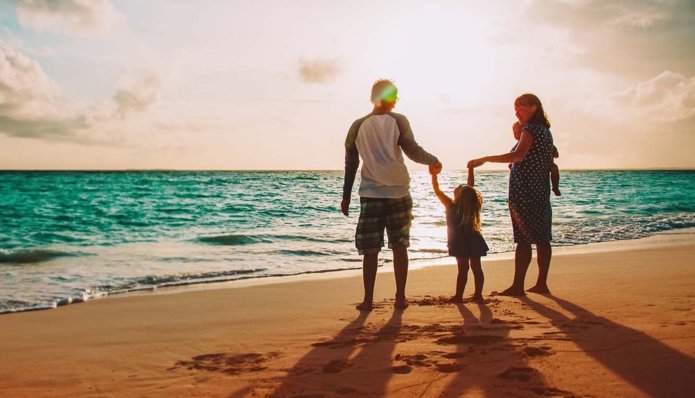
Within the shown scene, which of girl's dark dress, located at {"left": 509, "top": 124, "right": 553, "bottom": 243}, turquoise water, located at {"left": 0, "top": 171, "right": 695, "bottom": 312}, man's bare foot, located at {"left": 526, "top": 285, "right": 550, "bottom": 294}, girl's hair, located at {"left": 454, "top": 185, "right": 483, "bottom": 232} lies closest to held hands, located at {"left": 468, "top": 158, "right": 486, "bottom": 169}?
girl's hair, located at {"left": 454, "top": 185, "right": 483, "bottom": 232}

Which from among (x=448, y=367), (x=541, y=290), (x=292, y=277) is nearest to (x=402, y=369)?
(x=448, y=367)

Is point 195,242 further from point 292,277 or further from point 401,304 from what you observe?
point 401,304

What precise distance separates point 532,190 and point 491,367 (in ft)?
8.49

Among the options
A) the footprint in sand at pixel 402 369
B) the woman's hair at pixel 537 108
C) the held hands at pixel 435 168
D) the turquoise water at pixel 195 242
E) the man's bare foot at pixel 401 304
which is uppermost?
the woman's hair at pixel 537 108

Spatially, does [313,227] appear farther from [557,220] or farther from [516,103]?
[516,103]

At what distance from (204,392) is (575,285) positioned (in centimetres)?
396

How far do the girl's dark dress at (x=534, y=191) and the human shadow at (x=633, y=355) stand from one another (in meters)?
1.20

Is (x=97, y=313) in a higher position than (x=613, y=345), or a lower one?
lower

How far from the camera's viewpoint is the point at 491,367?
280 centimetres

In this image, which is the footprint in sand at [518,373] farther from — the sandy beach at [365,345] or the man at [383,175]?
the man at [383,175]

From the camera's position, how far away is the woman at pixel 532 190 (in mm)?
5023

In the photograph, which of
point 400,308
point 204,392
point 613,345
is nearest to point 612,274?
point 400,308

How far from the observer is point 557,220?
15.6m

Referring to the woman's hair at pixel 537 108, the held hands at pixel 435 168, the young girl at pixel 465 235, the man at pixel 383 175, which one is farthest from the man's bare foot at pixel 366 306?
the woman's hair at pixel 537 108
